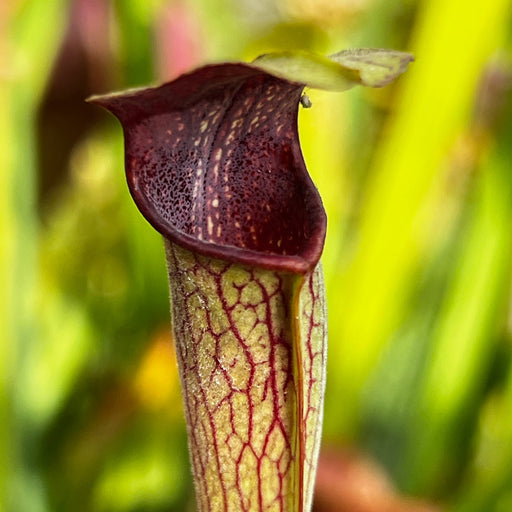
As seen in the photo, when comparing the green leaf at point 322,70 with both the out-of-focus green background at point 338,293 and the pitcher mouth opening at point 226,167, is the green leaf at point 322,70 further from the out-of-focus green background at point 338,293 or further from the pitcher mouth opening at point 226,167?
the out-of-focus green background at point 338,293

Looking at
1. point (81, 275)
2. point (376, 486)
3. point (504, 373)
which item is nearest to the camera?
point (376, 486)

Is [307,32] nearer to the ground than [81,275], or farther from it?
farther from it

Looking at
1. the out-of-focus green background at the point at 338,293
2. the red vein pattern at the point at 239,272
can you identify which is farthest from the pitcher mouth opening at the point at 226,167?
the out-of-focus green background at the point at 338,293

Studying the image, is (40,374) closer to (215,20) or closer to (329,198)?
(329,198)

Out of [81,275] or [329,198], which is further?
[81,275]

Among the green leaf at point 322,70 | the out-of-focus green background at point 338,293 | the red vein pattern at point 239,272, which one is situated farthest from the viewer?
the out-of-focus green background at point 338,293

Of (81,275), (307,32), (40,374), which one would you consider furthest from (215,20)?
(40,374)

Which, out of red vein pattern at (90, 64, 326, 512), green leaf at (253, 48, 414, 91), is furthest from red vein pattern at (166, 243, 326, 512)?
green leaf at (253, 48, 414, 91)
